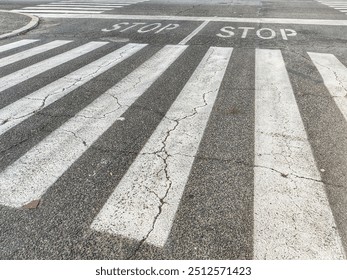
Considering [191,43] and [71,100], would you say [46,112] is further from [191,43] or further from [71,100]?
[191,43]

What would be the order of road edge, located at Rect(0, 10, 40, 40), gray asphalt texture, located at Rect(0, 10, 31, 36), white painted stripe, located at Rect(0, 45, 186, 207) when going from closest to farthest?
white painted stripe, located at Rect(0, 45, 186, 207) → road edge, located at Rect(0, 10, 40, 40) → gray asphalt texture, located at Rect(0, 10, 31, 36)

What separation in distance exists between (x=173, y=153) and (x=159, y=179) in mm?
521

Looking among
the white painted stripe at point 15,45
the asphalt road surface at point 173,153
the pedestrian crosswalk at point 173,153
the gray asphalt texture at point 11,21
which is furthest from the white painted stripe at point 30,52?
the gray asphalt texture at point 11,21

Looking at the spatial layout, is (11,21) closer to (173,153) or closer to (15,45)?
(15,45)

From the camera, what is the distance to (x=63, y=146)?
12.3ft

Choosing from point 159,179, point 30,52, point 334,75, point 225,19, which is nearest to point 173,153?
point 159,179

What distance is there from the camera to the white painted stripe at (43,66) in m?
5.70

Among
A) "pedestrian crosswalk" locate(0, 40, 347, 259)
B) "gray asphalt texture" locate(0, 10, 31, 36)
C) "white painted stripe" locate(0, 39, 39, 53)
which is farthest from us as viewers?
"gray asphalt texture" locate(0, 10, 31, 36)

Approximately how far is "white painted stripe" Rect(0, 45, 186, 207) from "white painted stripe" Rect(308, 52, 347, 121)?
129 inches

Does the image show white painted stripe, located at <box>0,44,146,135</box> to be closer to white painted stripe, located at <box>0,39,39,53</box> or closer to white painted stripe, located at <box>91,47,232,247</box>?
white painted stripe, located at <box>91,47,232,247</box>

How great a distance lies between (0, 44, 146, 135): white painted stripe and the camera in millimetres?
4383

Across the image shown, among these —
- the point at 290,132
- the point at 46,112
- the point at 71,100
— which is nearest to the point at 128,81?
the point at 71,100

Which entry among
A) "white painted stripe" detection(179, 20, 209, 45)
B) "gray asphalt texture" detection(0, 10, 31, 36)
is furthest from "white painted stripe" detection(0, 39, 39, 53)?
"white painted stripe" detection(179, 20, 209, 45)
